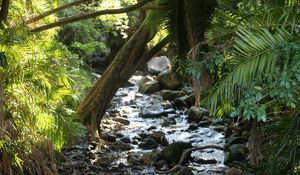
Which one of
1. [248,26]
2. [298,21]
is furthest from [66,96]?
[298,21]

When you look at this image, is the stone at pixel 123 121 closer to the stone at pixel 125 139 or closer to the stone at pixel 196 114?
the stone at pixel 125 139

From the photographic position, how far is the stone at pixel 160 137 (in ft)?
34.2

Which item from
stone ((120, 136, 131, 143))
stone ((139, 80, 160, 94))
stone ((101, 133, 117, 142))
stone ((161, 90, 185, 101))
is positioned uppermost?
stone ((139, 80, 160, 94))

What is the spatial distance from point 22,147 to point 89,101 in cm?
499

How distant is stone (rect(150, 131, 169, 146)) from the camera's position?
10.4 metres

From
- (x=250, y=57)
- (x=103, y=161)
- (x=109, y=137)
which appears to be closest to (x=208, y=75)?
(x=250, y=57)

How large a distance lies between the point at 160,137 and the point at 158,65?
10.5 m

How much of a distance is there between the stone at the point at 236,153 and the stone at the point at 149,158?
57.9 inches

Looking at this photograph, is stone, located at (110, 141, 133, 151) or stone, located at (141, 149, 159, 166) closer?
stone, located at (141, 149, 159, 166)

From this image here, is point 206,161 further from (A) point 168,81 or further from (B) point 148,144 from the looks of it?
(A) point 168,81

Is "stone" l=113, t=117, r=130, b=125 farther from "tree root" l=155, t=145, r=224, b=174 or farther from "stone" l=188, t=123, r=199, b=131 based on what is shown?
"tree root" l=155, t=145, r=224, b=174

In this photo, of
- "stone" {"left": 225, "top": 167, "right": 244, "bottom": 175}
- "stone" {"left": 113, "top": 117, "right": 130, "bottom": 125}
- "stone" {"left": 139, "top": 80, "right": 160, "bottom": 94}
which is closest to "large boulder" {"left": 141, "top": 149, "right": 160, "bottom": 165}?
"stone" {"left": 225, "top": 167, "right": 244, "bottom": 175}

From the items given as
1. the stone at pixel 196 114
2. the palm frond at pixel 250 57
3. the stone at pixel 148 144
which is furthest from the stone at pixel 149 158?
the palm frond at pixel 250 57

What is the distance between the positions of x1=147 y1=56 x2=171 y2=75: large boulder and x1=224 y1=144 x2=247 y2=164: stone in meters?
11.6
